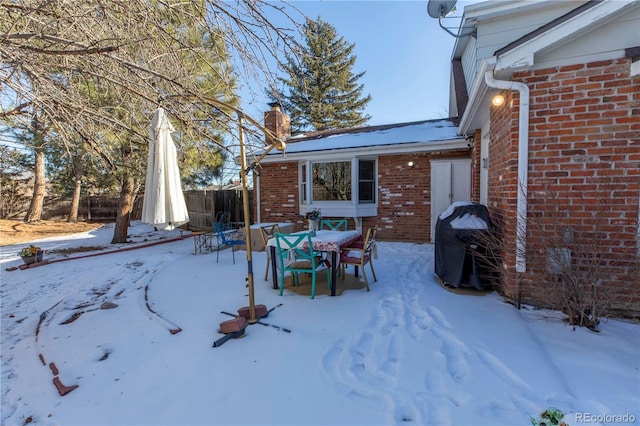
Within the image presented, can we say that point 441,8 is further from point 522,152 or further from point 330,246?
point 330,246

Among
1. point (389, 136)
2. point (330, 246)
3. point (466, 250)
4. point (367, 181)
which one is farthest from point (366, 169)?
point (330, 246)

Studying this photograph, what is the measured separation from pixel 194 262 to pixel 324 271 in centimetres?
316

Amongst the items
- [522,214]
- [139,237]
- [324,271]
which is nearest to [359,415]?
[522,214]

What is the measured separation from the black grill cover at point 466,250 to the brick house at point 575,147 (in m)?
0.41

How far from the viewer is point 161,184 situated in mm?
2959

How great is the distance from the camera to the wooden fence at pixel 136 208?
13.1 m

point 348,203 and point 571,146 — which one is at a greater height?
point 571,146

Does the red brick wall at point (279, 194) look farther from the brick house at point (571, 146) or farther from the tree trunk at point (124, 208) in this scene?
the brick house at point (571, 146)

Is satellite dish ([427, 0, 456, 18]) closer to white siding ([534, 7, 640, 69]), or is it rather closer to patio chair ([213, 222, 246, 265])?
white siding ([534, 7, 640, 69])

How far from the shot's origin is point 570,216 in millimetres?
3344

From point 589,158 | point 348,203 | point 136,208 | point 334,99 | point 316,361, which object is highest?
point 334,99

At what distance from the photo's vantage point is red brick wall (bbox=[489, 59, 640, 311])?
315 cm

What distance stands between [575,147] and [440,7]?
17.1ft

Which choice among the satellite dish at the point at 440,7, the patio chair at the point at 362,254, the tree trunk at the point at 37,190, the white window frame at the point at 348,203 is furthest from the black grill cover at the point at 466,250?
the tree trunk at the point at 37,190
